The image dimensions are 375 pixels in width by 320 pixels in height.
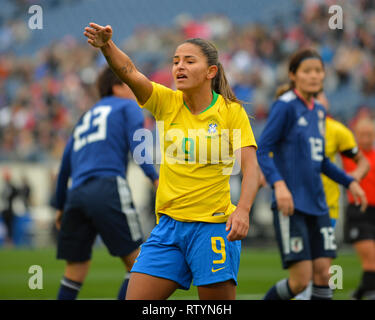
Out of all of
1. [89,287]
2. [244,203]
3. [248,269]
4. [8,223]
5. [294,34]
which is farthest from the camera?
[294,34]

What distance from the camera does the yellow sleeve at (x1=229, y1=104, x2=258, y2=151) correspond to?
405cm

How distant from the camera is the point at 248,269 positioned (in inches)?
479

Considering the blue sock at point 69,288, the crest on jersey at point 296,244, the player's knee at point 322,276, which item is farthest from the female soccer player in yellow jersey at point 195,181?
the blue sock at point 69,288

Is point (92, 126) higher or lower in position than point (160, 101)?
higher

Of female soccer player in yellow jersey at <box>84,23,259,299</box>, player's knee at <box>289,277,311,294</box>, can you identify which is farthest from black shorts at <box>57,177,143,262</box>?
female soccer player in yellow jersey at <box>84,23,259,299</box>

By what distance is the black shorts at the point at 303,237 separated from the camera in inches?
223

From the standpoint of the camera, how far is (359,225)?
8.41 meters

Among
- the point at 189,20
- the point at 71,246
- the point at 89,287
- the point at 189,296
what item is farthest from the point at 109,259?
the point at 189,20

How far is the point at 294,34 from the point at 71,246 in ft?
53.2

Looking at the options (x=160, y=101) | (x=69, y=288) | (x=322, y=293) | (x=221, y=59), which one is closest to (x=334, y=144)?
(x=322, y=293)

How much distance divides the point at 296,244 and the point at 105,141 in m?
1.91

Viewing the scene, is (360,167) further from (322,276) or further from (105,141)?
(105,141)
